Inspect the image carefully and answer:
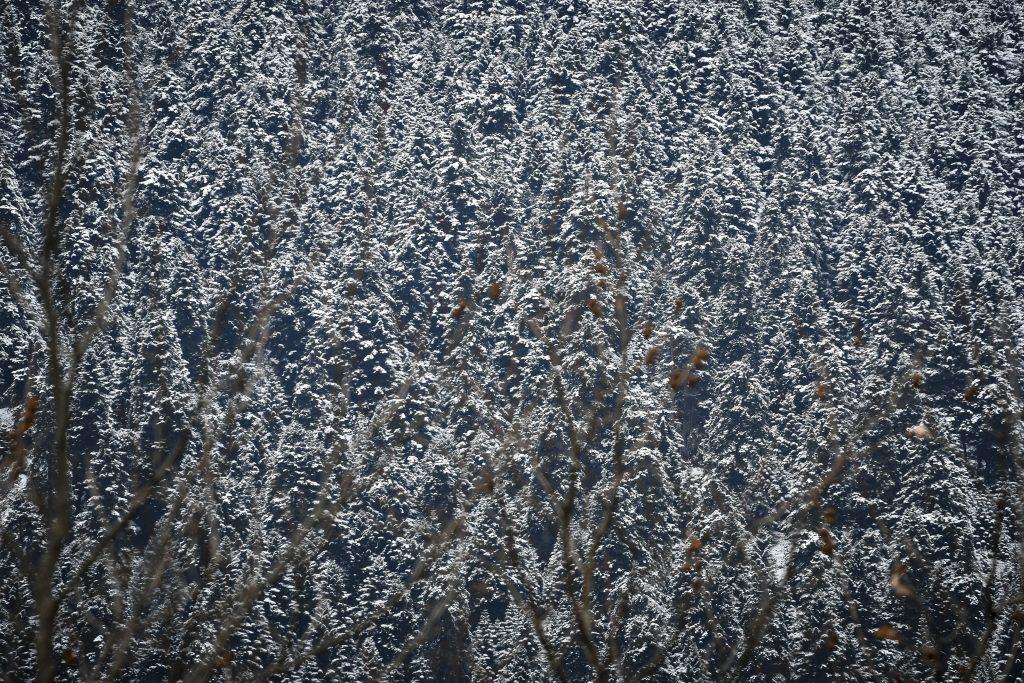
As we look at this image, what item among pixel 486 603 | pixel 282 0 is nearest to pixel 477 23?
pixel 282 0

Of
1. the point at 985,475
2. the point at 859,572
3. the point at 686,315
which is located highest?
the point at 686,315

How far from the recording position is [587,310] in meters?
2.47

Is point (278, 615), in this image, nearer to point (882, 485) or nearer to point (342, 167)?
point (342, 167)

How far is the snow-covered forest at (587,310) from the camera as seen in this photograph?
2941 mm

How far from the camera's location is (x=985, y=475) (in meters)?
3.81

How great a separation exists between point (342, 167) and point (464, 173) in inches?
24.2

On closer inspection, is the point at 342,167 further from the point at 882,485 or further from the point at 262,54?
the point at 882,485

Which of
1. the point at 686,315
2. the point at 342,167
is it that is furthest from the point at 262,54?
the point at 686,315

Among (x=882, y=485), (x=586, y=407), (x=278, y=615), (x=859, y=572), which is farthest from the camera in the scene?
(x=882, y=485)

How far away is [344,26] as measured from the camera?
14.8 ft

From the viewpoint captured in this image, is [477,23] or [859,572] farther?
[477,23]

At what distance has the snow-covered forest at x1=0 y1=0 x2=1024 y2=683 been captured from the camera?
9.65 ft

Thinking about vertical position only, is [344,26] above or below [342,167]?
above

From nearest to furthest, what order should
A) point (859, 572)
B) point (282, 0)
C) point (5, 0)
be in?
point (5, 0), point (859, 572), point (282, 0)
